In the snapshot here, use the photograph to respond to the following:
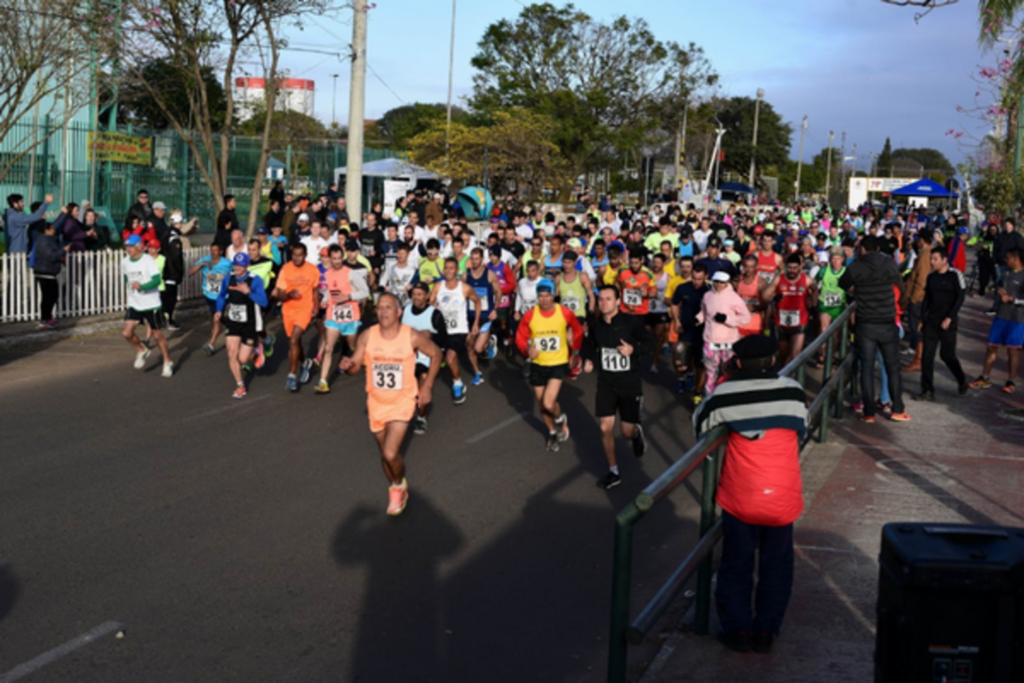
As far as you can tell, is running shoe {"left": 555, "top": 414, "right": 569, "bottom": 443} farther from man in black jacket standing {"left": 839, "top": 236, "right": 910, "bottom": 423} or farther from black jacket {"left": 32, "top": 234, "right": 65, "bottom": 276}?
black jacket {"left": 32, "top": 234, "right": 65, "bottom": 276}

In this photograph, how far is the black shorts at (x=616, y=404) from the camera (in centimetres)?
941

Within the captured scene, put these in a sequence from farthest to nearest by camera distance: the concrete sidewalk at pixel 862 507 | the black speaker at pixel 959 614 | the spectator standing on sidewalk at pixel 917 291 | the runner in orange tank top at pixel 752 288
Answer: the spectator standing on sidewalk at pixel 917 291, the runner in orange tank top at pixel 752 288, the concrete sidewalk at pixel 862 507, the black speaker at pixel 959 614

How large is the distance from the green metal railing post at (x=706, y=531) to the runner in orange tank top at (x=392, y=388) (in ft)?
9.91

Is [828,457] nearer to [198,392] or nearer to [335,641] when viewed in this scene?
[335,641]

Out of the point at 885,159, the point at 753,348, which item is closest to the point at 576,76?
the point at 753,348

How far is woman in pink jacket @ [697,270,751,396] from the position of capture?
1169cm

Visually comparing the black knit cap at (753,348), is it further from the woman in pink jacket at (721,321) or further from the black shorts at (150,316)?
the black shorts at (150,316)

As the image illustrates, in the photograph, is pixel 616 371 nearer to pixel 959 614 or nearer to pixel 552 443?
pixel 552 443

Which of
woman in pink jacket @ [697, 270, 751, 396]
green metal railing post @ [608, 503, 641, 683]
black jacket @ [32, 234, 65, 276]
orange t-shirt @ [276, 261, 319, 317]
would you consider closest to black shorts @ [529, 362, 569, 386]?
woman in pink jacket @ [697, 270, 751, 396]

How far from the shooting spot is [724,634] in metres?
5.58

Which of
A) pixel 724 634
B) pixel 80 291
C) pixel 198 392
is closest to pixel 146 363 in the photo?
pixel 198 392

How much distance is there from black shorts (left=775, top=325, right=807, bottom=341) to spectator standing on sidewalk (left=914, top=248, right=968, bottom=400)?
1.46 meters

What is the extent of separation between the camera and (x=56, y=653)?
5582mm

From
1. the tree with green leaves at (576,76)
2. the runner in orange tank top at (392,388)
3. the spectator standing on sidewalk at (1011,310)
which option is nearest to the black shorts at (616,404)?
the runner in orange tank top at (392,388)
